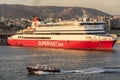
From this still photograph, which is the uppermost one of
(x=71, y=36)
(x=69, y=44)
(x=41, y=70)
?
(x=41, y=70)

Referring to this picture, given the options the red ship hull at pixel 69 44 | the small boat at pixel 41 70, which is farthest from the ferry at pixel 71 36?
the small boat at pixel 41 70

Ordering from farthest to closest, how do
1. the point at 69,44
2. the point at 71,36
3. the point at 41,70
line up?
the point at 69,44 < the point at 71,36 < the point at 41,70

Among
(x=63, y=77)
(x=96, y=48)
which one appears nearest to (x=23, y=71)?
(x=63, y=77)

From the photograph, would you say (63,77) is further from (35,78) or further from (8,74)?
(8,74)

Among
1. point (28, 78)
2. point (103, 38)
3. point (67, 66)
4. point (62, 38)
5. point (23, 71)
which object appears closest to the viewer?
point (28, 78)

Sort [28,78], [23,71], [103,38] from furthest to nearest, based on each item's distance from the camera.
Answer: [103,38], [23,71], [28,78]

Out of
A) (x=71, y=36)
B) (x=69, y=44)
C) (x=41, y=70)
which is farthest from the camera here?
(x=69, y=44)

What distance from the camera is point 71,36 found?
86812 millimetres

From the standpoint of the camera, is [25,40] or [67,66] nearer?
[67,66]

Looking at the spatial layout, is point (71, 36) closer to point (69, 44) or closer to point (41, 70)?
point (69, 44)

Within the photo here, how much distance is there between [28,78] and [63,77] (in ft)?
10.7

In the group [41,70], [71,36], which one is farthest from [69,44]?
[41,70]

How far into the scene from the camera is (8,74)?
46844mm

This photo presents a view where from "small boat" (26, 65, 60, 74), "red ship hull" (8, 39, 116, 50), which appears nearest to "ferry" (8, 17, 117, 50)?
"red ship hull" (8, 39, 116, 50)
